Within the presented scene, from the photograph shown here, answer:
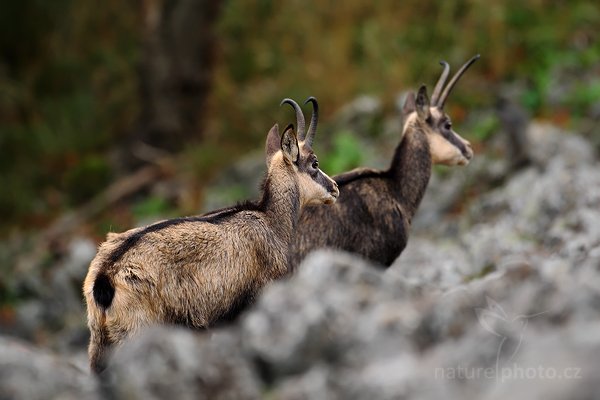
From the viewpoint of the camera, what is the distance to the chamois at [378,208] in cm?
838

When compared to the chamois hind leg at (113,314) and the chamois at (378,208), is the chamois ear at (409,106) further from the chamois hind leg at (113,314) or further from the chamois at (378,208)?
the chamois hind leg at (113,314)

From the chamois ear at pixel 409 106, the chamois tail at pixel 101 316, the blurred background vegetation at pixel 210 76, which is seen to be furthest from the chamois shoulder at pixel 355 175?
the blurred background vegetation at pixel 210 76

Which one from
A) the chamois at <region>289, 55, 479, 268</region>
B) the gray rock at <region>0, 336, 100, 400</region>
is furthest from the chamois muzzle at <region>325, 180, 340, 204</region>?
the gray rock at <region>0, 336, 100, 400</region>

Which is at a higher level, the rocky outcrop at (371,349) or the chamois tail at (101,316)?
the chamois tail at (101,316)

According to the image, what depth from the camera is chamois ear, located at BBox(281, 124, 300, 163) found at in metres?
7.82

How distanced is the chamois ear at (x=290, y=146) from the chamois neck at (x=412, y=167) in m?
1.38

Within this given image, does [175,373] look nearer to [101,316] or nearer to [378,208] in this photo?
[101,316]

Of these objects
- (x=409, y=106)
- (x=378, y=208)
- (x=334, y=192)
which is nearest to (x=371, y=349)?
(x=334, y=192)

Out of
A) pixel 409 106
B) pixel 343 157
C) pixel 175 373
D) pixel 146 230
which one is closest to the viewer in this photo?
pixel 175 373

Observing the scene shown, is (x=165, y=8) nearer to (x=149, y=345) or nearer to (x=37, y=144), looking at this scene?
(x=37, y=144)

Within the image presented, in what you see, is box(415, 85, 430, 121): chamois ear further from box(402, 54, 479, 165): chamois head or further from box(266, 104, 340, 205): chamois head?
box(266, 104, 340, 205): chamois head

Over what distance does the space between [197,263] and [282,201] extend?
131cm

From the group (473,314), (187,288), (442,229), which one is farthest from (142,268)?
(442,229)

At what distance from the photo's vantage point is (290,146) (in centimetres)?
793
